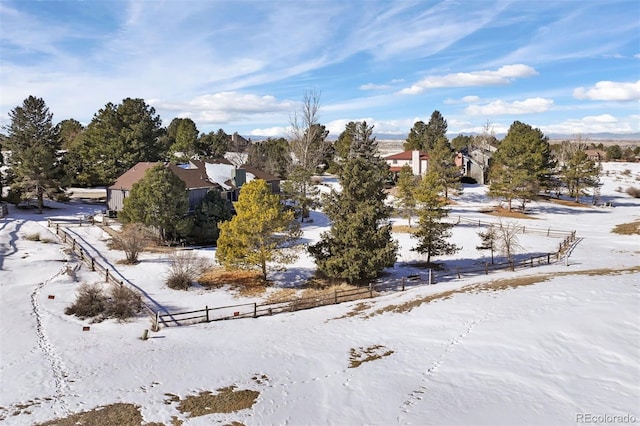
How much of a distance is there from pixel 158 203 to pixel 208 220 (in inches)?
234

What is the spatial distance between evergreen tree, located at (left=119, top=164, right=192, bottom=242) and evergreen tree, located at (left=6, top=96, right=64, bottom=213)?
52.6ft

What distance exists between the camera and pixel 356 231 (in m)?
30.8

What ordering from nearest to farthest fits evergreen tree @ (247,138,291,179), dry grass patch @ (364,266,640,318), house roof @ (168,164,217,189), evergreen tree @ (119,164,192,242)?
dry grass patch @ (364,266,640,318) → evergreen tree @ (119,164,192,242) → house roof @ (168,164,217,189) → evergreen tree @ (247,138,291,179)

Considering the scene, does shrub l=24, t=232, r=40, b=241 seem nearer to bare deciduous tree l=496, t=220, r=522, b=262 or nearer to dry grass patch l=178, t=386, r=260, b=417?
dry grass patch l=178, t=386, r=260, b=417

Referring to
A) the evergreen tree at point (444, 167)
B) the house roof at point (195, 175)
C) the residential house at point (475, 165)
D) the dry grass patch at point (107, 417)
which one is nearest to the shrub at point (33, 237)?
the house roof at point (195, 175)

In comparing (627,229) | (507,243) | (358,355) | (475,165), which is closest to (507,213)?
(627,229)

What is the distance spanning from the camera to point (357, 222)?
3058 cm

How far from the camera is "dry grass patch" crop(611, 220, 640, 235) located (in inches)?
1910

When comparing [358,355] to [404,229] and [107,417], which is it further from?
[404,229]

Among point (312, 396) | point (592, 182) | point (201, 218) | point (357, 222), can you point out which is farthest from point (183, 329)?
point (592, 182)

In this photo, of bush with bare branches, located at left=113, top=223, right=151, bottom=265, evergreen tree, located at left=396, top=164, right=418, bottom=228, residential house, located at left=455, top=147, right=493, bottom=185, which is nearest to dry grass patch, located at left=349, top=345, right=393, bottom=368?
bush with bare branches, located at left=113, top=223, right=151, bottom=265

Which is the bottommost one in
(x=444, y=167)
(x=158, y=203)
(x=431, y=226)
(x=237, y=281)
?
(x=237, y=281)

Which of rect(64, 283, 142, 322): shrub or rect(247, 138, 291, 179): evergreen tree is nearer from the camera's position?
rect(64, 283, 142, 322): shrub

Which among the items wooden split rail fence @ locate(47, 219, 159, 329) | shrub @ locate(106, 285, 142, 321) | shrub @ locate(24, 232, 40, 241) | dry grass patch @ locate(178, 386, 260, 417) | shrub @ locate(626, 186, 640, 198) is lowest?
dry grass patch @ locate(178, 386, 260, 417)
